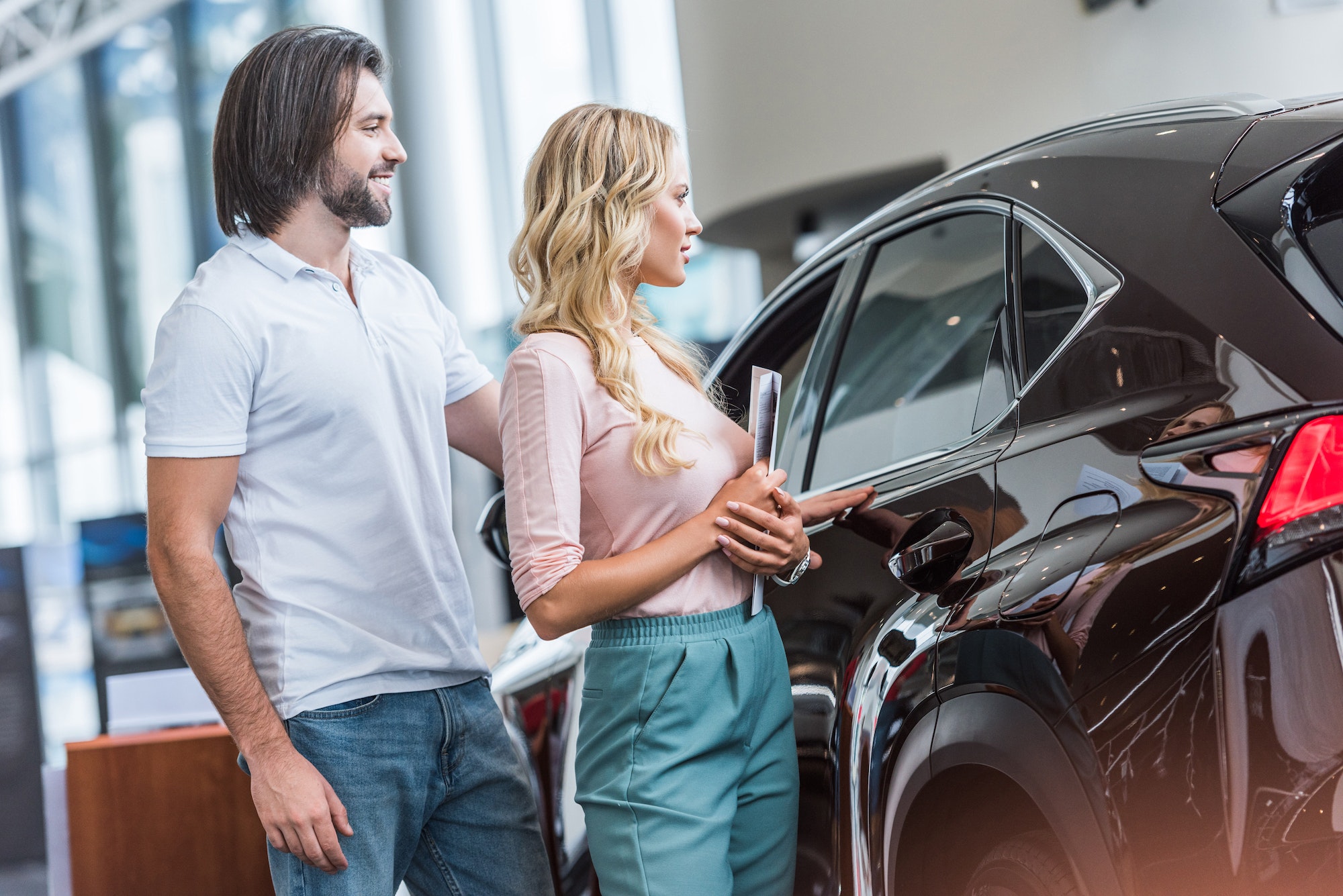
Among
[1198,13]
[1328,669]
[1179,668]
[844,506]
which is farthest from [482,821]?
[1198,13]

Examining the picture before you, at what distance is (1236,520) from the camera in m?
1.14

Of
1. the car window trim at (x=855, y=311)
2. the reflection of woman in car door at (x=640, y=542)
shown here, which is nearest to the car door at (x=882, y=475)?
Answer: the car window trim at (x=855, y=311)

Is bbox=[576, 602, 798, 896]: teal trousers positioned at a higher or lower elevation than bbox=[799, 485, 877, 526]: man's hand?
lower

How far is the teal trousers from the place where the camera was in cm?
146

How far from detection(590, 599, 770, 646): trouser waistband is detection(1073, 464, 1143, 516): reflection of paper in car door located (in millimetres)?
464

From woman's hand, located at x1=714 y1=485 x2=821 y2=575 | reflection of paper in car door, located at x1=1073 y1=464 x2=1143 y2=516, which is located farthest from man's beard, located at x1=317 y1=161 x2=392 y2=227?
reflection of paper in car door, located at x1=1073 y1=464 x2=1143 y2=516

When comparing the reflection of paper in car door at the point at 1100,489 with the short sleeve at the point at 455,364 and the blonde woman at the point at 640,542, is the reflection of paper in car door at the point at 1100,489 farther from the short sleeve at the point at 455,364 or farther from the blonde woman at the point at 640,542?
the short sleeve at the point at 455,364

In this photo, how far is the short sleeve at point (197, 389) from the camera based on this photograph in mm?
1521

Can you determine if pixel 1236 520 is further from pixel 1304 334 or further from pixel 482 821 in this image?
pixel 482 821

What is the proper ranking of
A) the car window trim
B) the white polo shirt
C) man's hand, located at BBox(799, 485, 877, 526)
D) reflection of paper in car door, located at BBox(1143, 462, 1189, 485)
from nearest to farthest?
reflection of paper in car door, located at BBox(1143, 462, 1189, 485) → the white polo shirt → the car window trim → man's hand, located at BBox(799, 485, 877, 526)

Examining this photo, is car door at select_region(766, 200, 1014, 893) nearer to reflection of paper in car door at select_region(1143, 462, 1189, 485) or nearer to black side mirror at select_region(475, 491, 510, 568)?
reflection of paper in car door at select_region(1143, 462, 1189, 485)

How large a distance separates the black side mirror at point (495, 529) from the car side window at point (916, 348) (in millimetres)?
650

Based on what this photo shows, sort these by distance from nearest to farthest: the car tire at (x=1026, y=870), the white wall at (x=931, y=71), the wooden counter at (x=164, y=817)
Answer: the car tire at (x=1026, y=870) < the wooden counter at (x=164, y=817) < the white wall at (x=931, y=71)

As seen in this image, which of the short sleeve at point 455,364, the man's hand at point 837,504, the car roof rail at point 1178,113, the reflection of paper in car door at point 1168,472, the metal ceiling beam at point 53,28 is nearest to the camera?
the reflection of paper in car door at point 1168,472
